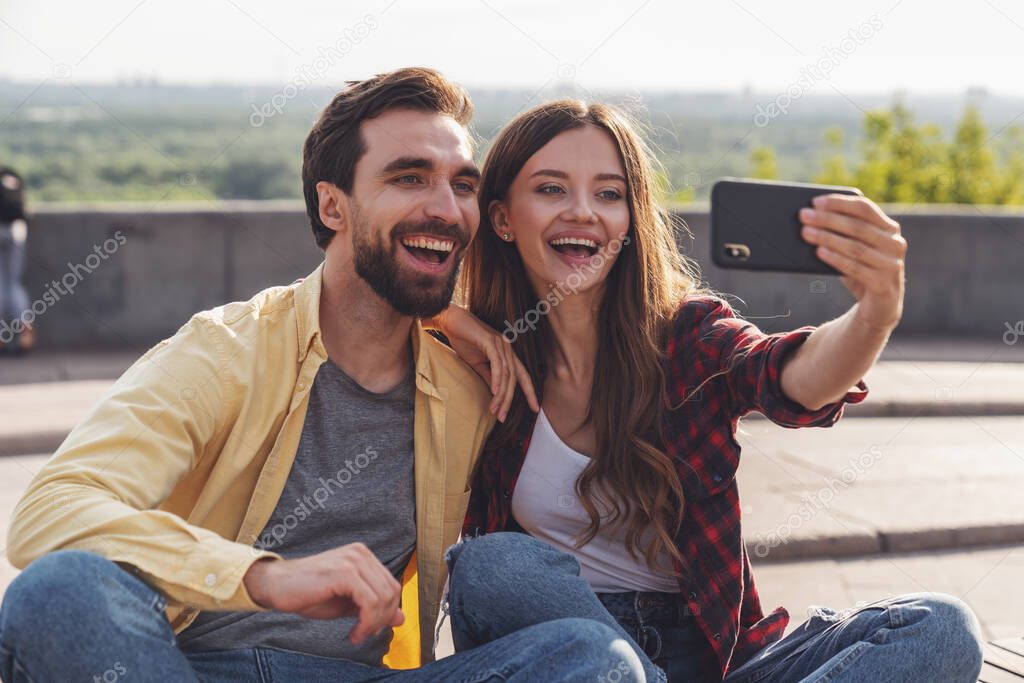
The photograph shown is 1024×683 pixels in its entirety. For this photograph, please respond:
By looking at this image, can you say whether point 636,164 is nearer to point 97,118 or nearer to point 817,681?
point 817,681

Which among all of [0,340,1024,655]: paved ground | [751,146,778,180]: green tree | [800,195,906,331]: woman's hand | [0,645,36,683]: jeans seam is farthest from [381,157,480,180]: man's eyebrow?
[751,146,778,180]: green tree

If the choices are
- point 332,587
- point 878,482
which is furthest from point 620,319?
point 878,482

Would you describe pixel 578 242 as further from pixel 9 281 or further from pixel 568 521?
pixel 9 281

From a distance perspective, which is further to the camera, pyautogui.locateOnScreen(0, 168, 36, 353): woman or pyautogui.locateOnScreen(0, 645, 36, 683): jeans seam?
pyautogui.locateOnScreen(0, 168, 36, 353): woman

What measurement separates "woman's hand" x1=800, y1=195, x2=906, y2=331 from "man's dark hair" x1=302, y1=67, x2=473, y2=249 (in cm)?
117

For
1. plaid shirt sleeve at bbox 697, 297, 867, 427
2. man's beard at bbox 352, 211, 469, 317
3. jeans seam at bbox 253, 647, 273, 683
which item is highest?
man's beard at bbox 352, 211, 469, 317

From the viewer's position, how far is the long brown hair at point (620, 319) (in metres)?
2.90

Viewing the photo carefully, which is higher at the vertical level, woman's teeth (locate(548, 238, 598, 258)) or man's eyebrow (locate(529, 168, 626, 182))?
man's eyebrow (locate(529, 168, 626, 182))

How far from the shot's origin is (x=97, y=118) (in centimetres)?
10331

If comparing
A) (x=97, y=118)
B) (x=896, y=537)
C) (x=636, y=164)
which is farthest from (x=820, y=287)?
(x=97, y=118)

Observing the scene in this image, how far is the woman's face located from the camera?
3066 mm

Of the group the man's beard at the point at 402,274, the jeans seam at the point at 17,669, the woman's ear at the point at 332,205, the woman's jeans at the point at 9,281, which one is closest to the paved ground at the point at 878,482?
the woman's jeans at the point at 9,281

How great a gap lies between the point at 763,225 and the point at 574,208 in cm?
88

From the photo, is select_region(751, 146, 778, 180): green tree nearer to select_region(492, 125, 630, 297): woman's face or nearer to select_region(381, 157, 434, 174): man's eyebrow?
select_region(492, 125, 630, 297): woman's face
